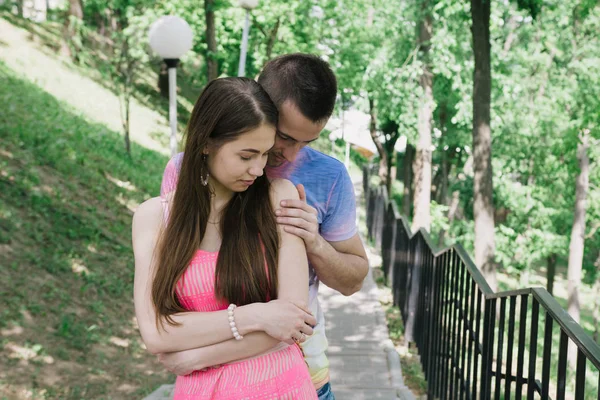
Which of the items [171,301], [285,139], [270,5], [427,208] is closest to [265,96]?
[285,139]

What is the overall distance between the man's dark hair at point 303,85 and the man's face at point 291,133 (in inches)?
0.7

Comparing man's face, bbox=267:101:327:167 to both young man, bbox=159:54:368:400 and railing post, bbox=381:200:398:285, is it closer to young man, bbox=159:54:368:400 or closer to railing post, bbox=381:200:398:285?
young man, bbox=159:54:368:400

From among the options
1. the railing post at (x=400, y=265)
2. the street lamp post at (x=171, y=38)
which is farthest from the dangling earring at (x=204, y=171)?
the railing post at (x=400, y=265)

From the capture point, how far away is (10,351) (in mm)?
6020

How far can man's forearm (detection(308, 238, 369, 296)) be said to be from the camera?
2.39 m

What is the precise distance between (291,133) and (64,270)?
6208 mm

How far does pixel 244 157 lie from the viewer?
2117mm

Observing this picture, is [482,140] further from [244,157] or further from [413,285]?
[244,157]

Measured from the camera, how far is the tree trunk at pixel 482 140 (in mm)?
10148

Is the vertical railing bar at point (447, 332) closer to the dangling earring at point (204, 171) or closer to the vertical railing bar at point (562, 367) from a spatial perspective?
the vertical railing bar at point (562, 367)

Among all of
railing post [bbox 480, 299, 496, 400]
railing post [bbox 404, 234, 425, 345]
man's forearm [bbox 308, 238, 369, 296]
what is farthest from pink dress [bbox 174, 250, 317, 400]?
railing post [bbox 404, 234, 425, 345]

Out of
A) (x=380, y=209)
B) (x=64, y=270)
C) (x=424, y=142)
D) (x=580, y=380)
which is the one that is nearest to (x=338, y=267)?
(x=580, y=380)

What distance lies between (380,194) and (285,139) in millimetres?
13869

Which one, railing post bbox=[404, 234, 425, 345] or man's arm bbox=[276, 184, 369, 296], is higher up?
man's arm bbox=[276, 184, 369, 296]
